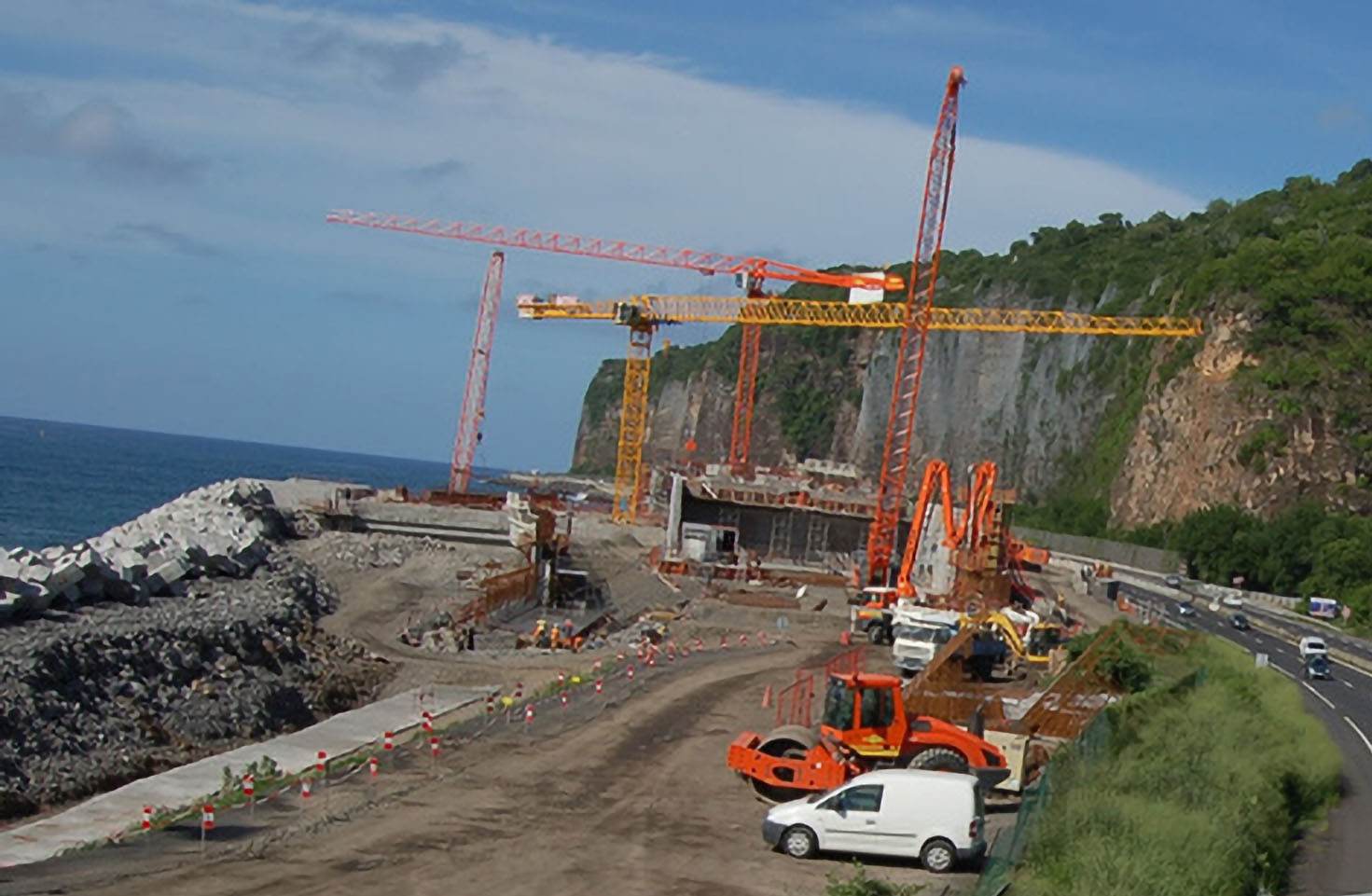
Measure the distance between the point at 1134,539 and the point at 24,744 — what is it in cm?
9059

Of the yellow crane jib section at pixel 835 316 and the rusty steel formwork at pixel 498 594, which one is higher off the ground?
the yellow crane jib section at pixel 835 316

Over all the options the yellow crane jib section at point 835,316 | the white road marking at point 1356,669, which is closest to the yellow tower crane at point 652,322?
the yellow crane jib section at point 835,316

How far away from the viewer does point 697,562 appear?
74438 millimetres

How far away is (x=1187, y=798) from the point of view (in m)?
22.8

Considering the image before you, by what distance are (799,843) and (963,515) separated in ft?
159

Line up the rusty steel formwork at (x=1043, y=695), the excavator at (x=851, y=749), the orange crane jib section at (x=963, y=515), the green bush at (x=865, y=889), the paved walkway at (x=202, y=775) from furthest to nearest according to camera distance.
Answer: the orange crane jib section at (x=963, y=515) < the rusty steel formwork at (x=1043, y=695) < the excavator at (x=851, y=749) < the paved walkway at (x=202, y=775) < the green bush at (x=865, y=889)

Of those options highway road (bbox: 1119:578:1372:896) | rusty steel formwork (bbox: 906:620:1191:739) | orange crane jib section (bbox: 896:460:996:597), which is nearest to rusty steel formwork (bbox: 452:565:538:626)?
orange crane jib section (bbox: 896:460:996:597)

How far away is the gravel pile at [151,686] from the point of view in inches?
1156

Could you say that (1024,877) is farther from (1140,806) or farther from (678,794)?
(678,794)

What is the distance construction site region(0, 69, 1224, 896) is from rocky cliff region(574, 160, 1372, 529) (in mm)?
15825

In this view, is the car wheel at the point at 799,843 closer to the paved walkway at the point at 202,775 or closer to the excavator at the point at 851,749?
the excavator at the point at 851,749

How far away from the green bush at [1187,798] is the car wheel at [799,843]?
9.00ft

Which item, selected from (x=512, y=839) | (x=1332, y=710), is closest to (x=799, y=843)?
(x=512, y=839)

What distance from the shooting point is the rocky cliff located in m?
102
